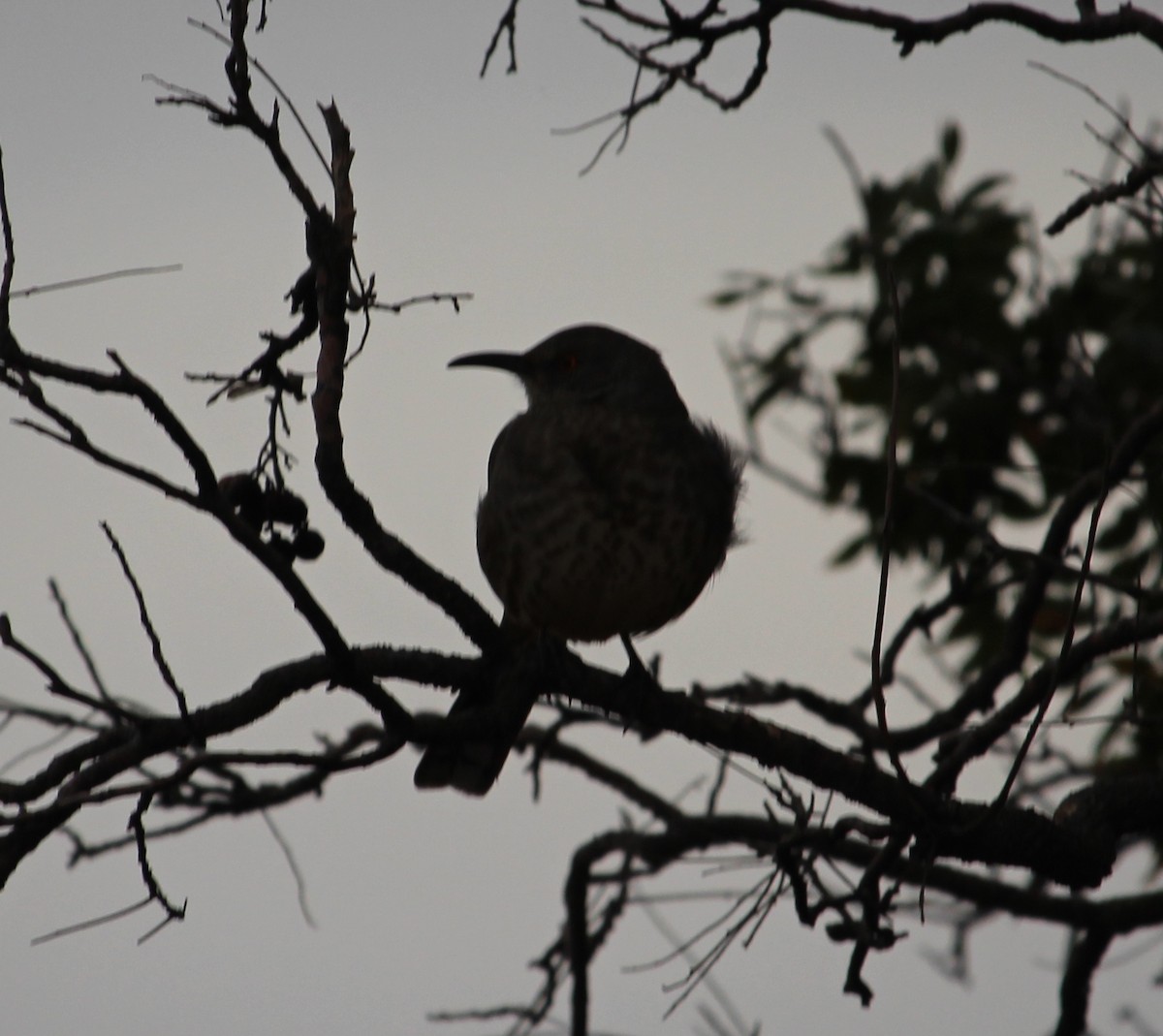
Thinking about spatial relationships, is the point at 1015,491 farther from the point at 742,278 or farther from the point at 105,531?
the point at 105,531

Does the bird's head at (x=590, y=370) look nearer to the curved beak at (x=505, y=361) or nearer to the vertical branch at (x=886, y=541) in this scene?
the curved beak at (x=505, y=361)

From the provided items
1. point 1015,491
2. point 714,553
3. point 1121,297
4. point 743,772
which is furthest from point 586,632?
point 1121,297

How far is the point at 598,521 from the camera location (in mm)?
4566

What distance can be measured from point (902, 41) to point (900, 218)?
193 cm

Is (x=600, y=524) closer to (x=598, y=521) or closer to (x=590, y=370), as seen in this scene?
(x=598, y=521)

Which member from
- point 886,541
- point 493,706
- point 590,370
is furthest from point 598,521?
point 886,541

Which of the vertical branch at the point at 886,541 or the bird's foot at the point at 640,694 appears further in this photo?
the bird's foot at the point at 640,694

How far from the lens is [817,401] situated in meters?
5.71

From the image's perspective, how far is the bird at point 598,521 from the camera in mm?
4566

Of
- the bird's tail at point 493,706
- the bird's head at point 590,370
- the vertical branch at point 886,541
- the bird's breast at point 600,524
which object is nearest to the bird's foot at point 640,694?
the bird's tail at point 493,706

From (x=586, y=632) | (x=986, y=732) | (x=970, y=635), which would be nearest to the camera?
(x=986, y=732)

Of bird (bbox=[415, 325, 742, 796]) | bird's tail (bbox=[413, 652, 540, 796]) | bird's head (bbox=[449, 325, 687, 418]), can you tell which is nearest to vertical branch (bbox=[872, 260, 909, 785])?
bird's tail (bbox=[413, 652, 540, 796])

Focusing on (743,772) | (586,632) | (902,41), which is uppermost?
(902,41)

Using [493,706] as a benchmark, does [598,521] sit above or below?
above
